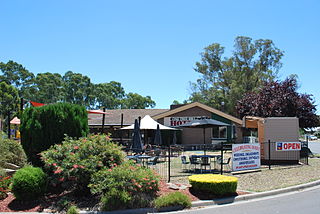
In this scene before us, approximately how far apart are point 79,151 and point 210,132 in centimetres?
2092

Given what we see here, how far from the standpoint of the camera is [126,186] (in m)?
7.87

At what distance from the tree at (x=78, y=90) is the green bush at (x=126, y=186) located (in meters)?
58.6

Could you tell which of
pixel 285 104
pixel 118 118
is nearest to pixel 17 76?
pixel 118 118

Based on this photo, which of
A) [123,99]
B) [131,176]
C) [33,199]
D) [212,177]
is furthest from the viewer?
[123,99]

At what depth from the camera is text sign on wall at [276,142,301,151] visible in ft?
52.5

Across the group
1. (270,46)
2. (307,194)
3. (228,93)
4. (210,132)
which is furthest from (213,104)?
(307,194)

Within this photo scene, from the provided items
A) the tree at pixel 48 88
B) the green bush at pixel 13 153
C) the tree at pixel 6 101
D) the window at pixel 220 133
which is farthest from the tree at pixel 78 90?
the green bush at pixel 13 153

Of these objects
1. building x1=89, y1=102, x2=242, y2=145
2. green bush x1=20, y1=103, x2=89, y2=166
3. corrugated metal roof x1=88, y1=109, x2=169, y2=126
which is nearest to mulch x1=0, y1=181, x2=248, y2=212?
green bush x1=20, y1=103, x2=89, y2=166

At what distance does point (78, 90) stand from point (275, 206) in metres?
60.7

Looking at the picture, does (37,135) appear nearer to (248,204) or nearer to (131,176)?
(131,176)

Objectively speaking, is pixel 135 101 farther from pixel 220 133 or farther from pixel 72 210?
pixel 72 210

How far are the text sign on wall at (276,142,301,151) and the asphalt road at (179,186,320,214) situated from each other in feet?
22.1

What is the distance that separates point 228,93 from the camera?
44.4 m

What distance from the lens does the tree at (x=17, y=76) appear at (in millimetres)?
62188
